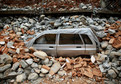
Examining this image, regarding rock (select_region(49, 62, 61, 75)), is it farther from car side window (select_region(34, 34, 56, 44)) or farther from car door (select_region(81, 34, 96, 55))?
car door (select_region(81, 34, 96, 55))

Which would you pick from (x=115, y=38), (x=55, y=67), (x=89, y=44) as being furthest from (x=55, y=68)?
(x=115, y=38)

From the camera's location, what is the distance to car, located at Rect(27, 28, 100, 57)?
12.9 ft

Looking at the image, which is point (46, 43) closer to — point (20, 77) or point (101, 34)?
point (20, 77)

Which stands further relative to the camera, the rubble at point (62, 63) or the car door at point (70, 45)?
the car door at point (70, 45)

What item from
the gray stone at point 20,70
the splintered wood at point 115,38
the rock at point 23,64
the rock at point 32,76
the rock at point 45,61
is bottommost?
the rock at point 32,76

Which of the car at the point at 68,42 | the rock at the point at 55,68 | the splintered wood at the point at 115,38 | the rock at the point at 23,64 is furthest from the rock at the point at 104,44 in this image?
the rock at the point at 23,64

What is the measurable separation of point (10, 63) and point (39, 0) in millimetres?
8496

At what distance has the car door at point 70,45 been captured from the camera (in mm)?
3974

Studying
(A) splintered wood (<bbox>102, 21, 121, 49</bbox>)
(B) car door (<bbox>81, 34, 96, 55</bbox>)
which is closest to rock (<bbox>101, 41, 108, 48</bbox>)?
(A) splintered wood (<bbox>102, 21, 121, 49</bbox>)

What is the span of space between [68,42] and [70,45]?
17 cm

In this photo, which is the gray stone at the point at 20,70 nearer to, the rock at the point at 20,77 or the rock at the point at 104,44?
the rock at the point at 20,77

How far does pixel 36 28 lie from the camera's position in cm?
634

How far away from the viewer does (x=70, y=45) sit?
400cm

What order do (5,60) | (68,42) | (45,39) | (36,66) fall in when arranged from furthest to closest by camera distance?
(45,39)
(68,42)
(36,66)
(5,60)
